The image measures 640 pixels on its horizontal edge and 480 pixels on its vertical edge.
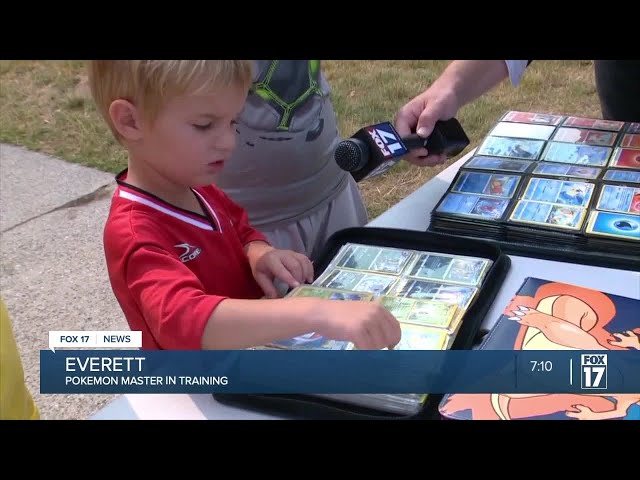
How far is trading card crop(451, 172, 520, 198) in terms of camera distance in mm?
1110

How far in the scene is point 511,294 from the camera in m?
0.94

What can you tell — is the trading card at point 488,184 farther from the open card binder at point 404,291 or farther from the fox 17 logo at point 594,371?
the fox 17 logo at point 594,371

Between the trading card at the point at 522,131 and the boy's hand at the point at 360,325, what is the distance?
648 millimetres

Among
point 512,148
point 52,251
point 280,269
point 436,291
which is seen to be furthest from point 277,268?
point 52,251

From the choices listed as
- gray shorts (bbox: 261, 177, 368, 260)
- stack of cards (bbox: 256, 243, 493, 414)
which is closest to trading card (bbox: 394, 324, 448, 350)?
stack of cards (bbox: 256, 243, 493, 414)

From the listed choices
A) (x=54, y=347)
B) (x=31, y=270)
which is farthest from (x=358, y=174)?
(x=31, y=270)

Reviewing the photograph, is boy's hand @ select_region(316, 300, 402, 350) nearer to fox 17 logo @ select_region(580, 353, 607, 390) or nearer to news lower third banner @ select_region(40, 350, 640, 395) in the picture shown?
news lower third banner @ select_region(40, 350, 640, 395)

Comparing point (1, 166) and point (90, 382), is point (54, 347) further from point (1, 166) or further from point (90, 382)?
point (1, 166)

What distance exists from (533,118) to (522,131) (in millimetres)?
64

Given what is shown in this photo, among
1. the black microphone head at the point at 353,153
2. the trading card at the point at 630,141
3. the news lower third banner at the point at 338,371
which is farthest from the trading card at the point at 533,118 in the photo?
the news lower third banner at the point at 338,371

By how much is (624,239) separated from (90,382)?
2.31 feet

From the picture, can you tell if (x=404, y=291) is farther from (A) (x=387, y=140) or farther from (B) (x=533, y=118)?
(B) (x=533, y=118)

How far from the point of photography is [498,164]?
1175 mm

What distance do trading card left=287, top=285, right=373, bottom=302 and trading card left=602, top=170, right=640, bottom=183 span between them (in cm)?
46
